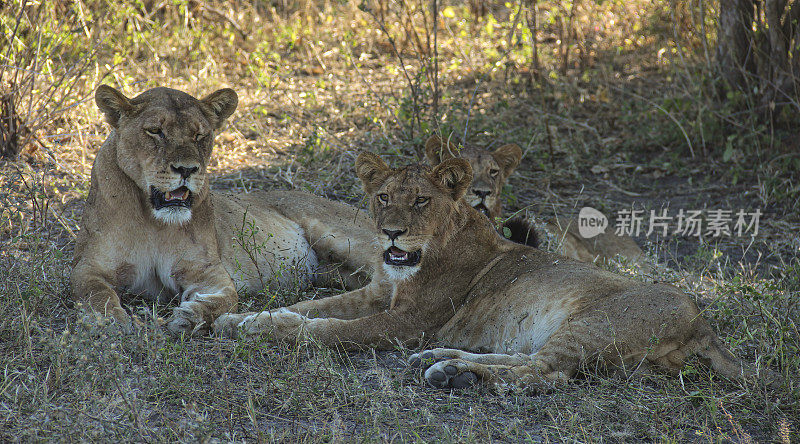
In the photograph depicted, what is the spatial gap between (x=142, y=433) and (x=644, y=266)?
4.28 m

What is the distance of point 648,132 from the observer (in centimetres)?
877

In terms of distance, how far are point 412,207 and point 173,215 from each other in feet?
3.96

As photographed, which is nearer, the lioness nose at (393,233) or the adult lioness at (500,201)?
the lioness nose at (393,233)

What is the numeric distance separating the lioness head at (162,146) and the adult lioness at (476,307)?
2.18ft

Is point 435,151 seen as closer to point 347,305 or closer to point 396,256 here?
point 347,305

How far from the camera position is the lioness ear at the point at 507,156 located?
6.45 meters

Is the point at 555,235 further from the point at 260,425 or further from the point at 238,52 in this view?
the point at 238,52

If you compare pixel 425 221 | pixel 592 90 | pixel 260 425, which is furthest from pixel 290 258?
pixel 592 90

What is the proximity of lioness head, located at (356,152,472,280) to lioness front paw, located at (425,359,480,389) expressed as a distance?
0.77 metres

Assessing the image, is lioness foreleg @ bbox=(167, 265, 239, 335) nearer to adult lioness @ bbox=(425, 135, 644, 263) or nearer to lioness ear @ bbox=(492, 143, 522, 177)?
adult lioness @ bbox=(425, 135, 644, 263)

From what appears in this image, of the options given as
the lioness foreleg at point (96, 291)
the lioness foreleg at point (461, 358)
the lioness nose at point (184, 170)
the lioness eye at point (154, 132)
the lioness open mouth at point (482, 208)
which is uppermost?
the lioness eye at point (154, 132)

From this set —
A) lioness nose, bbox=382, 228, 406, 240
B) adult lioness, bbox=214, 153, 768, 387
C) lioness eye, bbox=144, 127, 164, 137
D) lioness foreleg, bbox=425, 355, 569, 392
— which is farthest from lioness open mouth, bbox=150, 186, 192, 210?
lioness foreleg, bbox=425, 355, 569, 392

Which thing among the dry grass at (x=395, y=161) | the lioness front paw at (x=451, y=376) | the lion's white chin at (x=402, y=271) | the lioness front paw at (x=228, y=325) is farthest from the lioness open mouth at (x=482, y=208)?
the lioness front paw at (x=451, y=376)

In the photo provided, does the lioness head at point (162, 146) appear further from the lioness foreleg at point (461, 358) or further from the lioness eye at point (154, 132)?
the lioness foreleg at point (461, 358)
